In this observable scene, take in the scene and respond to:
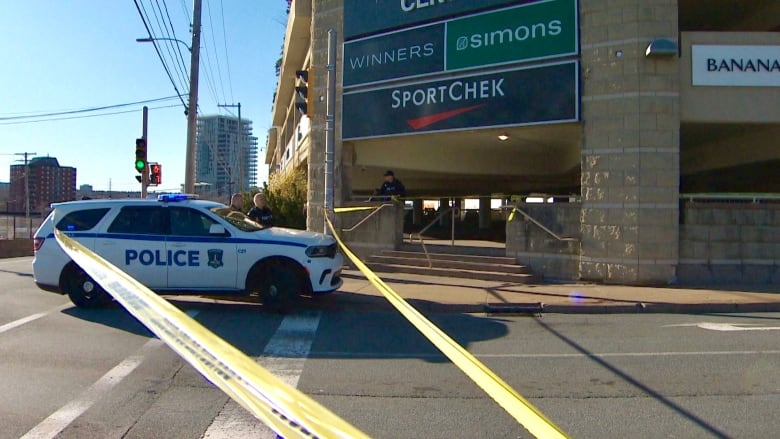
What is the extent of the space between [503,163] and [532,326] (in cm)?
1134

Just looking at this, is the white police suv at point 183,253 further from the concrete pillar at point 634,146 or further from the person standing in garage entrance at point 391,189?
the concrete pillar at point 634,146

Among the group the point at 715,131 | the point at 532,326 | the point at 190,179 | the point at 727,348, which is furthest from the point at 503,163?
the point at 727,348

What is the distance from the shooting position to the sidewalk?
9.11m

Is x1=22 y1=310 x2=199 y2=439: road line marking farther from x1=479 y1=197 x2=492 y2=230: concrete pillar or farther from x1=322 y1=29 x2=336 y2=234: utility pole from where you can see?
x1=479 y1=197 x2=492 y2=230: concrete pillar

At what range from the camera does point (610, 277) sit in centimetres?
1140

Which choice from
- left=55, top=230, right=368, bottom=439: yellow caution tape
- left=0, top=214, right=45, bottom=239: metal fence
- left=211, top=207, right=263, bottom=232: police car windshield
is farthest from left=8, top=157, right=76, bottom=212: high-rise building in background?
left=55, top=230, right=368, bottom=439: yellow caution tape

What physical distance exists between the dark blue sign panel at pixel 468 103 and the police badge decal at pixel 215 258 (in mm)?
6439

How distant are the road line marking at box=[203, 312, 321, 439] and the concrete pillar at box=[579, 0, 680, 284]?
6241mm

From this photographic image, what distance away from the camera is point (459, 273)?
12352 mm

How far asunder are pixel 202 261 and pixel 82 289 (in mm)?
1933

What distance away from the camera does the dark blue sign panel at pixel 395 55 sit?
13367 millimetres

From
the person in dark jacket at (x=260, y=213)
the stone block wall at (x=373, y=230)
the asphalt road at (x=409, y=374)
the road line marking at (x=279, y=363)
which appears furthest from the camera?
the stone block wall at (x=373, y=230)

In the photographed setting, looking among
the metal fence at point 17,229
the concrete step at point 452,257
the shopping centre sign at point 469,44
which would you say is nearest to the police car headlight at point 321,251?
the concrete step at point 452,257

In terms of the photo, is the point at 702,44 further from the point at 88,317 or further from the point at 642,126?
the point at 88,317
